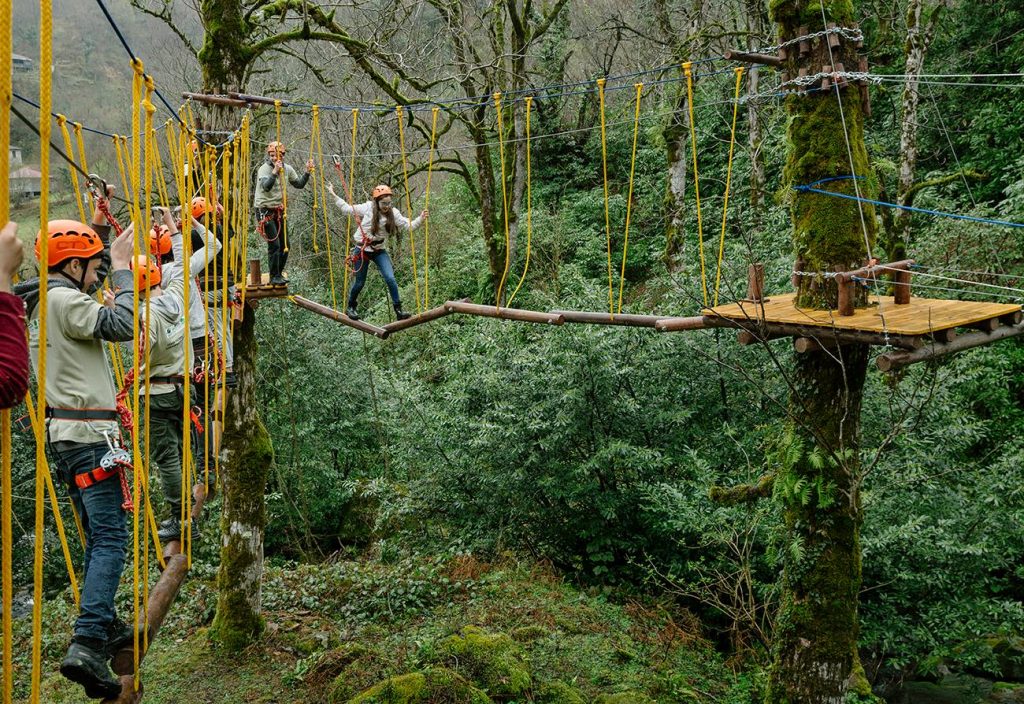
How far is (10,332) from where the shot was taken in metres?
1.65

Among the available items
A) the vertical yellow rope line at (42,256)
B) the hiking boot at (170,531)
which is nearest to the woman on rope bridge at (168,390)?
the hiking boot at (170,531)

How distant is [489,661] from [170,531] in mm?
2710

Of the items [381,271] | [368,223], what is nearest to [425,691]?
[381,271]

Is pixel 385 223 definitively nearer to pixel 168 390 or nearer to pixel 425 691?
pixel 168 390

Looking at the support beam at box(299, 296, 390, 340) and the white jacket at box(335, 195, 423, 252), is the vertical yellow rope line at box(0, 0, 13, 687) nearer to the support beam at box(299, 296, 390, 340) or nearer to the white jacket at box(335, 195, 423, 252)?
the support beam at box(299, 296, 390, 340)

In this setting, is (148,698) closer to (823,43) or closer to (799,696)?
(799,696)

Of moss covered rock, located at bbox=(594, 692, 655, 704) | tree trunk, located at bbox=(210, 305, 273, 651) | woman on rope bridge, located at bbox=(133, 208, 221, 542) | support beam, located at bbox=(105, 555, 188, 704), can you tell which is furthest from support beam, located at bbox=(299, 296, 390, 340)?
moss covered rock, located at bbox=(594, 692, 655, 704)

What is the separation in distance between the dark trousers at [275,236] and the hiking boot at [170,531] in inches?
119

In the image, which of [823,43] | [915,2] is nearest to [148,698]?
[823,43]

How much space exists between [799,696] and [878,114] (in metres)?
11.5

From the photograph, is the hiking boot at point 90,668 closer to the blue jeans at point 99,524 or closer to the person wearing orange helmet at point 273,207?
the blue jeans at point 99,524

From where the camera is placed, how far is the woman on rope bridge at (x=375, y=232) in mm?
6605

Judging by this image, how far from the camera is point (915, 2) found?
30.2 ft

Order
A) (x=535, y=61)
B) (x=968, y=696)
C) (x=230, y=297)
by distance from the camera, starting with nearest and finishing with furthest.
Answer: (x=230, y=297)
(x=968, y=696)
(x=535, y=61)
